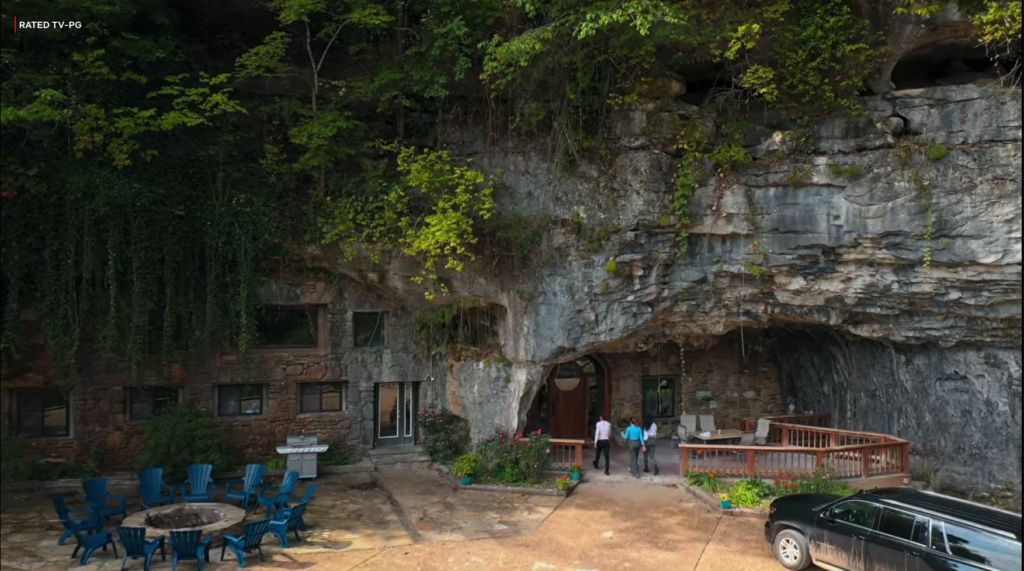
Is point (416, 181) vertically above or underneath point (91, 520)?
above

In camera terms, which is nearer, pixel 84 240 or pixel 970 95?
pixel 970 95

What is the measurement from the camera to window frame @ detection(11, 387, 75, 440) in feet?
42.5

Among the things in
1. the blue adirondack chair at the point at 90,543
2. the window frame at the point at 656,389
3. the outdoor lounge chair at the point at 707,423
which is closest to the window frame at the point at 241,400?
the blue adirondack chair at the point at 90,543

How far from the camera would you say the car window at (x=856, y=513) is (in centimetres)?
838

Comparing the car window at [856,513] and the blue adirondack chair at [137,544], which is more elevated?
the car window at [856,513]

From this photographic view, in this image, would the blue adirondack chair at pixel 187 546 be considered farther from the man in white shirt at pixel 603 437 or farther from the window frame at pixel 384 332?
the man in white shirt at pixel 603 437

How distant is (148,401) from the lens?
13.8 metres

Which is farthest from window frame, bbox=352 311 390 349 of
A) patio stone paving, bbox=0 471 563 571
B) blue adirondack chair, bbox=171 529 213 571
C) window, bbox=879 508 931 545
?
window, bbox=879 508 931 545

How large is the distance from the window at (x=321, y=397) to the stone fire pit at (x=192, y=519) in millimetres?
4575

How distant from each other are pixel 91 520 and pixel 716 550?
369 inches

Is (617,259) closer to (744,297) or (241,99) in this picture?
(744,297)

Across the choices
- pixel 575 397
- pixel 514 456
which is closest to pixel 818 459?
pixel 514 456

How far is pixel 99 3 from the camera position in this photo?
10961 millimetres

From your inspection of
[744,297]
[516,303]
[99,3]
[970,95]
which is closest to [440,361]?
[516,303]
